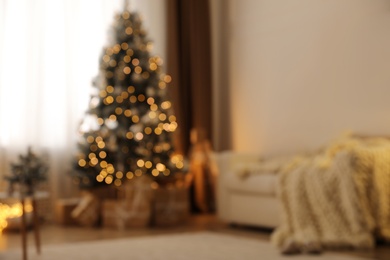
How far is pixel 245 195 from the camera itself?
5.97m

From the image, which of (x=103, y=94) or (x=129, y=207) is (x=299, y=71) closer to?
(x=103, y=94)

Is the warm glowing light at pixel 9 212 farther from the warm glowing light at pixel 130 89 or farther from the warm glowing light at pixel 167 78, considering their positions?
the warm glowing light at pixel 167 78

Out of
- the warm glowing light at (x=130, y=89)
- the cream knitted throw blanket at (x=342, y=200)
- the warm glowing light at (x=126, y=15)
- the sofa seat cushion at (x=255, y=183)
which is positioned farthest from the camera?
the warm glowing light at (x=126, y=15)

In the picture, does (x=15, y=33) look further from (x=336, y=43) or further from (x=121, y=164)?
(x=336, y=43)

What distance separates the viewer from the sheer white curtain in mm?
6851

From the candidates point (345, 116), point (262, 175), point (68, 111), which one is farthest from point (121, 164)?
point (345, 116)

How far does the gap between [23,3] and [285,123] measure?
2578 millimetres

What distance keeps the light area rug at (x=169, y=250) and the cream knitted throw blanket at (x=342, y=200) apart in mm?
294

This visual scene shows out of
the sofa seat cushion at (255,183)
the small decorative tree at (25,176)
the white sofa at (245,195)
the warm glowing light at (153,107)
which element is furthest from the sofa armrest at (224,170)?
the small decorative tree at (25,176)

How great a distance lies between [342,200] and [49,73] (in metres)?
3.31

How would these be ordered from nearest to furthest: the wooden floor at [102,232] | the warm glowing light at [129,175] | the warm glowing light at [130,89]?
the wooden floor at [102,232], the warm glowing light at [129,175], the warm glowing light at [130,89]

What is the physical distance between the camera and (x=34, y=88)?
694 centimetres

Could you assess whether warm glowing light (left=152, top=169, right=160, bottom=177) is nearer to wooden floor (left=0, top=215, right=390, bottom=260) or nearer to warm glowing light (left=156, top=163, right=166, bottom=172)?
warm glowing light (left=156, top=163, right=166, bottom=172)

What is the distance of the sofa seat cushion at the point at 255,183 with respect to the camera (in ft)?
18.3
